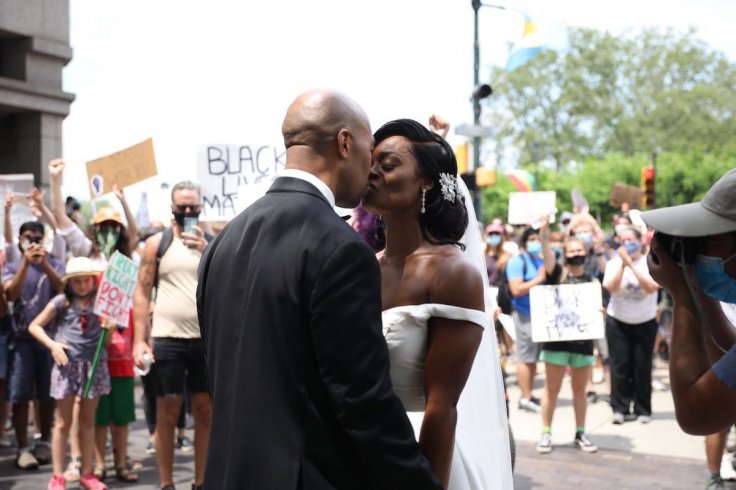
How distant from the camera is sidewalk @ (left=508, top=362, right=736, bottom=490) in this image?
22.0 ft

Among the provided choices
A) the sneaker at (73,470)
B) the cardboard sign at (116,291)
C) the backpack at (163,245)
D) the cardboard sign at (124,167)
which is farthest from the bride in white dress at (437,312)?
the cardboard sign at (124,167)

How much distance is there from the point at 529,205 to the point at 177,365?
19.9ft

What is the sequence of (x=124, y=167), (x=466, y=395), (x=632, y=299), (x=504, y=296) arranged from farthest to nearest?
(x=504, y=296) → (x=632, y=299) → (x=124, y=167) → (x=466, y=395)

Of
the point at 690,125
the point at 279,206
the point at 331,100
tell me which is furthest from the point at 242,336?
the point at 690,125

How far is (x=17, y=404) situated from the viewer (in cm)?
751

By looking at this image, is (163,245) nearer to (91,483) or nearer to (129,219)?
(129,219)

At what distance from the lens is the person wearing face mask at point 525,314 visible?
9.34 metres

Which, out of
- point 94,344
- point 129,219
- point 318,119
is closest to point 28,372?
point 94,344

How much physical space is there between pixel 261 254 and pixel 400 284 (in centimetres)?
75

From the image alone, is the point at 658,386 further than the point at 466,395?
Yes

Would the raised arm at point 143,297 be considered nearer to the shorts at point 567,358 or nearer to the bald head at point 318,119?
the shorts at point 567,358

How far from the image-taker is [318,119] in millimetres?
2268

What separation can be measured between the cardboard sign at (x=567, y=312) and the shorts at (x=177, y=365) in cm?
338

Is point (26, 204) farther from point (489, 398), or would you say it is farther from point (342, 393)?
point (342, 393)
